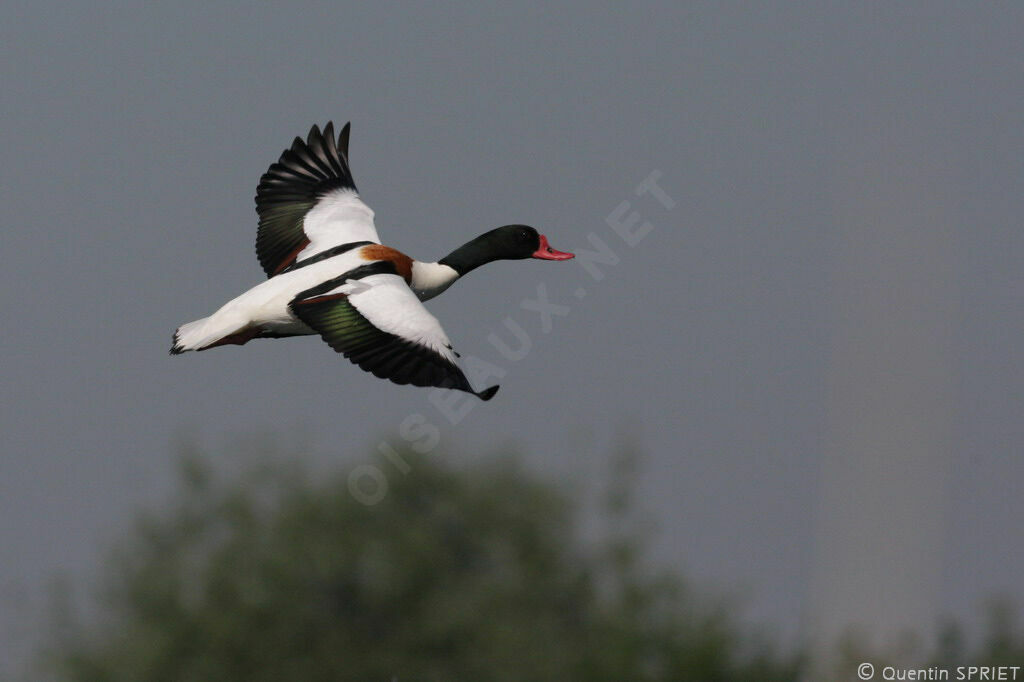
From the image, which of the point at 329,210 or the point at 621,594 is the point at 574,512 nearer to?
the point at 621,594

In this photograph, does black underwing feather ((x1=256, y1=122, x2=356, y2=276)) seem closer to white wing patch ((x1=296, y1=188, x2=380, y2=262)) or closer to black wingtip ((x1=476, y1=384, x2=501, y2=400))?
white wing patch ((x1=296, y1=188, x2=380, y2=262))

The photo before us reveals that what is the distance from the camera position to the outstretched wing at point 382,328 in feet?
34.6

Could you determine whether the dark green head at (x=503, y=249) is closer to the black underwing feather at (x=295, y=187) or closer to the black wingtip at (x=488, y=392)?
the black underwing feather at (x=295, y=187)

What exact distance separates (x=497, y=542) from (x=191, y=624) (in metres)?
9.90

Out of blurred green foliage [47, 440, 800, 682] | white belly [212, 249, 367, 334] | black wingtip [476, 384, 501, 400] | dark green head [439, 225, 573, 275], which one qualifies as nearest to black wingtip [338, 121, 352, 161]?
dark green head [439, 225, 573, 275]

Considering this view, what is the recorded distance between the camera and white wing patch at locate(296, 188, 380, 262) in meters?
13.1

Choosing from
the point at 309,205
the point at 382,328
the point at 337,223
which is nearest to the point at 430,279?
the point at 337,223

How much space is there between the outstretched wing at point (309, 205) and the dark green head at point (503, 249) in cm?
91

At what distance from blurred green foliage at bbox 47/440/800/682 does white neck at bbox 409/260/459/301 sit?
70.1 feet

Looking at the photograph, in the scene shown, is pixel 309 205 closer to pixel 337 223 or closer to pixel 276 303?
pixel 337 223

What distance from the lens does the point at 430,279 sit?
1262 cm

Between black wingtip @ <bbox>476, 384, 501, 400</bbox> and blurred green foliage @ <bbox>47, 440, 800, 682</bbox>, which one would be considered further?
blurred green foliage @ <bbox>47, 440, 800, 682</bbox>

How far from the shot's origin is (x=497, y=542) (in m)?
40.4

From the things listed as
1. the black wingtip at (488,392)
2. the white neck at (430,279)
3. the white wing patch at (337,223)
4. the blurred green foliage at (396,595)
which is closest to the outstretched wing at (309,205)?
the white wing patch at (337,223)
